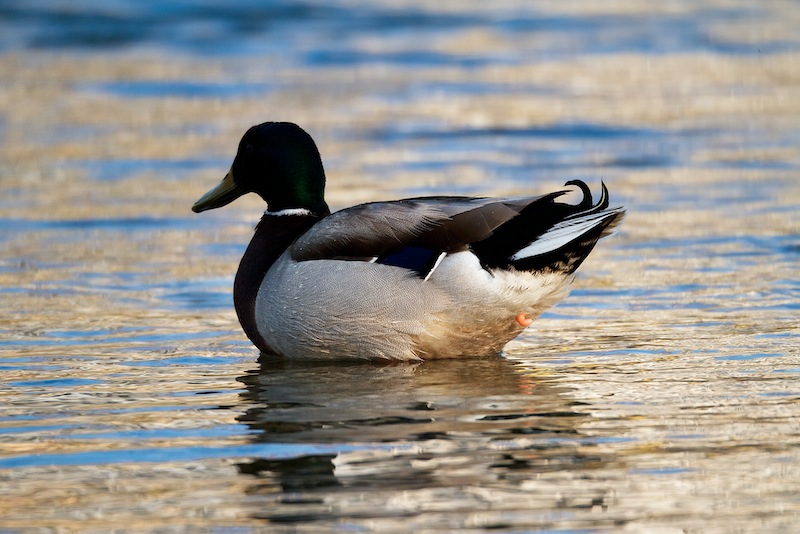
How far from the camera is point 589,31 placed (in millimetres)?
21469

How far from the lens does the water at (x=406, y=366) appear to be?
5027mm

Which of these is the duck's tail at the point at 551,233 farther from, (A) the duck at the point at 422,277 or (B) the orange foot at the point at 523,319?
(B) the orange foot at the point at 523,319

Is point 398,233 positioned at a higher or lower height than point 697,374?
higher

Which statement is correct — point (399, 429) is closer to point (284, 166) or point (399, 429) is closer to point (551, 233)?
point (551, 233)

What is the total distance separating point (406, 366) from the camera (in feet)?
23.6

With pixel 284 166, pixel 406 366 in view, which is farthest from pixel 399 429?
pixel 284 166

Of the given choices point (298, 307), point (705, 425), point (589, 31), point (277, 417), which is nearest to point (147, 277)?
point (298, 307)

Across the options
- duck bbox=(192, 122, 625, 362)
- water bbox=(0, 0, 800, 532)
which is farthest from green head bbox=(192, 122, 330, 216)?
water bbox=(0, 0, 800, 532)

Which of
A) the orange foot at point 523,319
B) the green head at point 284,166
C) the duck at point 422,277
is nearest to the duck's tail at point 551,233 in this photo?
the duck at point 422,277

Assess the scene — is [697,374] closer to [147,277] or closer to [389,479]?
[389,479]

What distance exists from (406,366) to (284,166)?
4.13ft

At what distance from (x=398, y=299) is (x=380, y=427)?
4.00ft

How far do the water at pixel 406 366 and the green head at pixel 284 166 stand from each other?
81cm

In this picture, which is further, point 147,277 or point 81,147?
point 81,147
